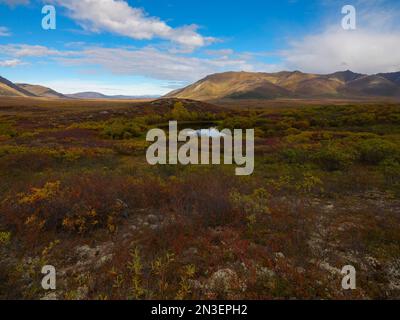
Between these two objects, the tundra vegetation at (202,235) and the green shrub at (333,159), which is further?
the green shrub at (333,159)

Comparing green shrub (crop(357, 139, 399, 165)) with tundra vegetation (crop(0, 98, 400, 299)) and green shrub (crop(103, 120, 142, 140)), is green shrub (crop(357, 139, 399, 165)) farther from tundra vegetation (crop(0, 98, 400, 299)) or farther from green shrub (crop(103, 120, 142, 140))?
green shrub (crop(103, 120, 142, 140))

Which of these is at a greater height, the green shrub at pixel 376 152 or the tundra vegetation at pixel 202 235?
the green shrub at pixel 376 152

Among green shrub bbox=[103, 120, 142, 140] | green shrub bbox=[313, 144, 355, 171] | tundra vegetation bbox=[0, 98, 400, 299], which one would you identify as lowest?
tundra vegetation bbox=[0, 98, 400, 299]

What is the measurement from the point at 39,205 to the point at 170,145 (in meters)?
16.7

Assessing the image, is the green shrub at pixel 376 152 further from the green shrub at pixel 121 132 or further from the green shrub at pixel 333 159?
the green shrub at pixel 121 132

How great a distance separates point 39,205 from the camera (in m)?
9.25

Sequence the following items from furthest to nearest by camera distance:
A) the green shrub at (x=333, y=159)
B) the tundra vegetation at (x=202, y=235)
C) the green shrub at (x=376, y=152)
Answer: the green shrub at (x=376, y=152)
the green shrub at (x=333, y=159)
the tundra vegetation at (x=202, y=235)

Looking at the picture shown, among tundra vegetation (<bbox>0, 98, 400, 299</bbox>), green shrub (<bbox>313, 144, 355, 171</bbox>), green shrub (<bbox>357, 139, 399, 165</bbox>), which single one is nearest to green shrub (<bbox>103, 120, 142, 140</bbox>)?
tundra vegetation (<bbox>0, 98, 400, 299</bbox>)

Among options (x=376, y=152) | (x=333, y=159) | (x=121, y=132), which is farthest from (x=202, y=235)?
(x=121, y=132)

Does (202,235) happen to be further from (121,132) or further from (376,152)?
(121,132)

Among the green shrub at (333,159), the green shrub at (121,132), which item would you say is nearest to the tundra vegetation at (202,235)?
the green shrub at (333,159)

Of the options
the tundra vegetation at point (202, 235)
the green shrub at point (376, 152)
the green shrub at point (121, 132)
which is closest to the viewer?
the tundra vegetation at point (202, 235)
